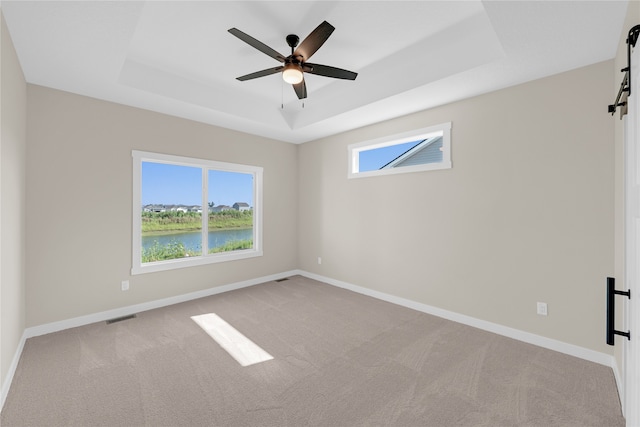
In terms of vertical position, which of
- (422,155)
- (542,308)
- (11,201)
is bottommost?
(542,308)

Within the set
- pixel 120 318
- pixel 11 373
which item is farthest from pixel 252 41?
pixel 120 318

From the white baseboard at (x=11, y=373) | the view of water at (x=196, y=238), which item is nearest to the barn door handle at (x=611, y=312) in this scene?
the white baseboard at (x=11, y=373)

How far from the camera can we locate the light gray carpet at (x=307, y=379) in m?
1.81

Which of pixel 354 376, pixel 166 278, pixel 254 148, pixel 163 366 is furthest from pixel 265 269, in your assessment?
pixel 354 376

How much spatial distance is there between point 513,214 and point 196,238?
4.17 m

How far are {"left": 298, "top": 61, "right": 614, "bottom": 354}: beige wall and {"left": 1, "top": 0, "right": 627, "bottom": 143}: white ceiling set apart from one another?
1.01 ft

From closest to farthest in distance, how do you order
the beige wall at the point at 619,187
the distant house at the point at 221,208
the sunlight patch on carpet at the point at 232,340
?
the beige wall at the point at 619,187 < the sunlight patch on carpet at the point at 232,340 < the distant house at the point at 221,208

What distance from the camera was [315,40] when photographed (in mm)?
2156

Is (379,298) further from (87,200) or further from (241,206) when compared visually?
(87,200)

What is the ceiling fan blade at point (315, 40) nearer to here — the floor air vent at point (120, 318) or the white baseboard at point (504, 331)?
the white baseboard at point (504, 331)

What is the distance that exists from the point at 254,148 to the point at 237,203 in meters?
1.00

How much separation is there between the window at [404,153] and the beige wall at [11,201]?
12.3 ft

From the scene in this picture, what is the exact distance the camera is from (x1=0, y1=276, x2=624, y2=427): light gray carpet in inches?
71.1

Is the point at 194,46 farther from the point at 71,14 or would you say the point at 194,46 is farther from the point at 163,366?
the point at 163,366
